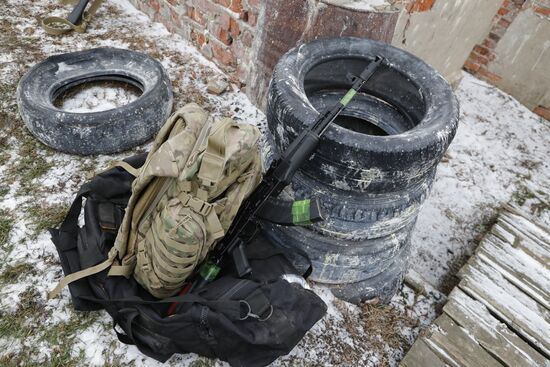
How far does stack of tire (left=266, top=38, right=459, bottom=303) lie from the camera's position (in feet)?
5.66

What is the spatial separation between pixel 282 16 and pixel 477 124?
262cm

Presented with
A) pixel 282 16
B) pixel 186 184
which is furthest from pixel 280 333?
pixel 282 16

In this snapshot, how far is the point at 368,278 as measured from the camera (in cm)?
222

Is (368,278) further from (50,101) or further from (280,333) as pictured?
(50,101)

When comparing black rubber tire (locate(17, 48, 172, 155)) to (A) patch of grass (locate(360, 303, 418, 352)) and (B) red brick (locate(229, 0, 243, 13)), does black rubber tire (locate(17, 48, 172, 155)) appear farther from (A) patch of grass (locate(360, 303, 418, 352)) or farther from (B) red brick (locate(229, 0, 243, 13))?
(A) patch of grass (locate(360, 303, 418, 352))

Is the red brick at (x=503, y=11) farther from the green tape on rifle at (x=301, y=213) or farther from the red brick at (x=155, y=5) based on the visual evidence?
the green tape on rifle at (x=301, y=213)

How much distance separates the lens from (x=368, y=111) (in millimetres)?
2436

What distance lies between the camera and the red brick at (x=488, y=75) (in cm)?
465

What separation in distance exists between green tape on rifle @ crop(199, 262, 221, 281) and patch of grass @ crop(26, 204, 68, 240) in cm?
103

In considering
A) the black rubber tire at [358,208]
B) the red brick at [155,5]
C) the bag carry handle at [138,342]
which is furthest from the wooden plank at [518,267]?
the red brick at [155,5]

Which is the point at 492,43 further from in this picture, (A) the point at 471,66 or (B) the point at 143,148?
(B) the point at 143,148

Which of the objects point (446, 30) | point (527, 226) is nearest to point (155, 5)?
point (446, 30)

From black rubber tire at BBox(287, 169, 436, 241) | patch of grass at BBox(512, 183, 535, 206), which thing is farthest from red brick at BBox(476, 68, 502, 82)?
black rubber tire at BBox(287, 169, 436, 241)

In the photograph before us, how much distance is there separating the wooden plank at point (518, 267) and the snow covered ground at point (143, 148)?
0.24 meters
